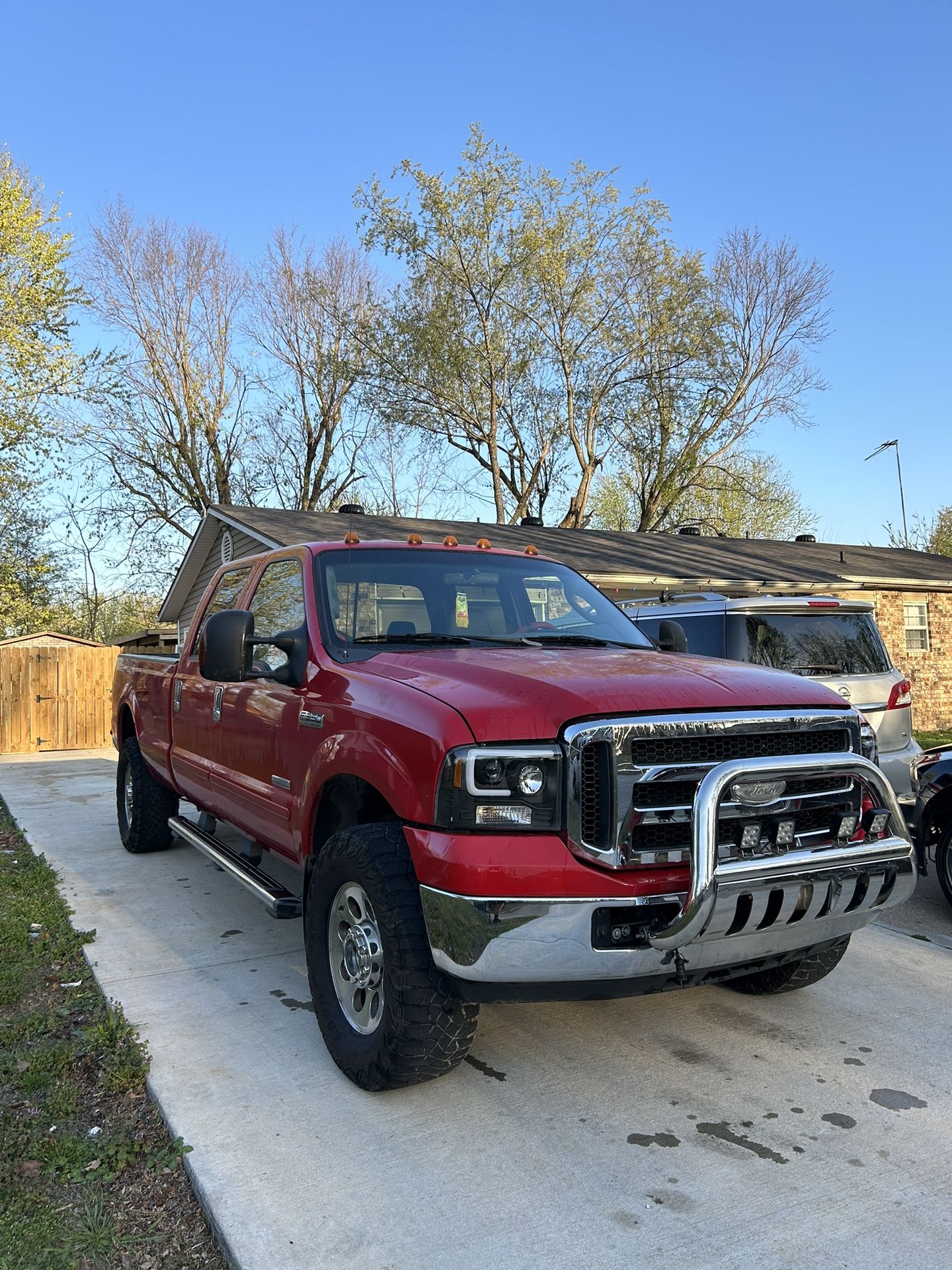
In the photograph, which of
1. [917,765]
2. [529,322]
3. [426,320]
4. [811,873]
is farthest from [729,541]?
[811,873]

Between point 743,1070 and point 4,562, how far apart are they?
978 inches

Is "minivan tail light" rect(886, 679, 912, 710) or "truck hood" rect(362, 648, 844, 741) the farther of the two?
"minivan tail light" rect(886, 679, 912, 710)

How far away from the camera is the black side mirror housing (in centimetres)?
398

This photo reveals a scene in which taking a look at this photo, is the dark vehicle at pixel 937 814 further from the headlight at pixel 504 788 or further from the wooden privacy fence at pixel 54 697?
the wooden privacy fence at pixel 54 697

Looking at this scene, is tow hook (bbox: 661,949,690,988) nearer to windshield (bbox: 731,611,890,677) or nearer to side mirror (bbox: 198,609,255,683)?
side mirror (bbox: 198,609,255,683)

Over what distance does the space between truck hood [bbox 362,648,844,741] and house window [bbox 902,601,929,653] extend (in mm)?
17940

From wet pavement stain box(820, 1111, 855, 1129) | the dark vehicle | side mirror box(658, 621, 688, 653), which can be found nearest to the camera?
wet pavement stain box(820, 1111, 855, 1129)

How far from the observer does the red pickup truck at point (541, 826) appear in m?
2.86

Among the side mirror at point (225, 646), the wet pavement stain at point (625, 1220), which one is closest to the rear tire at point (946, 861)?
the wet pavement stain at point (625, 1220)

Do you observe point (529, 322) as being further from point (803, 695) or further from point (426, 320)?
point (803, 695)

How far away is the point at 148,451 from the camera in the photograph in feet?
102

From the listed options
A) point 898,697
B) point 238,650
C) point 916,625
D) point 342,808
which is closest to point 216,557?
point 916,625

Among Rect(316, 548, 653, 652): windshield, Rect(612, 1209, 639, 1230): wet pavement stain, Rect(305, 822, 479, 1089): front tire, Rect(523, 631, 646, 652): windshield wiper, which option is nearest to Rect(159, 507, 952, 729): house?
Rect(316, 548, 653, 652): windshield

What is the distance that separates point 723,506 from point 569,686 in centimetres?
3528
